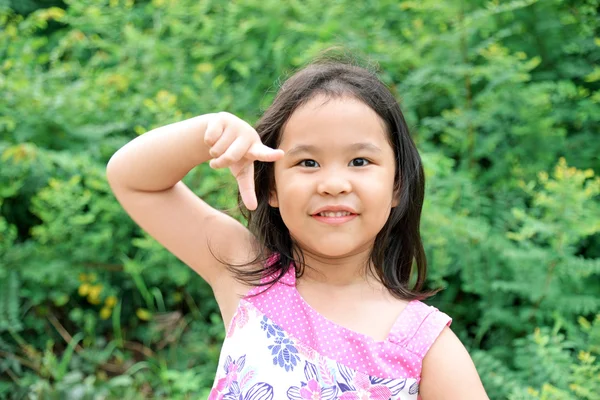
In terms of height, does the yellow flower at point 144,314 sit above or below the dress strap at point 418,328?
below

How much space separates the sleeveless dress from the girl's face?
17 centimetres

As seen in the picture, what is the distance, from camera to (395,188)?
1.82 meters

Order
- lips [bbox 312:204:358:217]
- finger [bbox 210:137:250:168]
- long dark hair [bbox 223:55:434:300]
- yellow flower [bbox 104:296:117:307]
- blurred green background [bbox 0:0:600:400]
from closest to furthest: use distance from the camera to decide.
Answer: finger [bbox 210:137:250:168] → lips [bbox 312:204:358:217] → long dark hair [bbox 223:55:434:300] → blurred green background [bbox 0:0:600:400] → yellow flower [bbox 104:296:117:307]

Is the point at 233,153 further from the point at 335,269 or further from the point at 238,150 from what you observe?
the point at 335,269

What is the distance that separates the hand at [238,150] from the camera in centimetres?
153

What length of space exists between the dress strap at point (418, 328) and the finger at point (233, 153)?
0.50m

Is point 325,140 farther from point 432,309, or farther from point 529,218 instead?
point 529,218

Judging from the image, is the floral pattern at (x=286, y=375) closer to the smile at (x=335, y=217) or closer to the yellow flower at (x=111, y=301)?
the smile at (x=335, y=217)

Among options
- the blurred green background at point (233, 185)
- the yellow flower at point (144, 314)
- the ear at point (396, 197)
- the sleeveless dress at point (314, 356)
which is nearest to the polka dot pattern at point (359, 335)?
the sleeveless dress at point (314, 356)

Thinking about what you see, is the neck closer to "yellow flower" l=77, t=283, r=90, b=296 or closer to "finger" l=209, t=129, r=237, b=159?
"finger" l=209, t=129, r=237, b=159

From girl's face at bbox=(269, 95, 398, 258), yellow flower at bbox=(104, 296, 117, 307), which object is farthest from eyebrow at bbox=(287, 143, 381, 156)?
yellow flower at bbox=(104, 296, 117, 307)

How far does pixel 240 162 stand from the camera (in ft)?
5.22

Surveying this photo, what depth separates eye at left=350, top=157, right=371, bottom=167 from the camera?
167 cm

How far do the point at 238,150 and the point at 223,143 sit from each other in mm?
44
